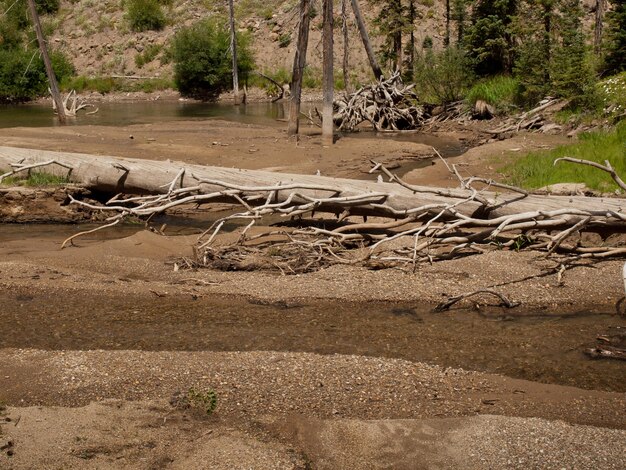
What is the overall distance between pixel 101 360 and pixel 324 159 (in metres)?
11.5

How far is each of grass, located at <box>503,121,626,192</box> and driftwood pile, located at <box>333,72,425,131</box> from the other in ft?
28.5

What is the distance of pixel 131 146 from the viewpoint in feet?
58.5

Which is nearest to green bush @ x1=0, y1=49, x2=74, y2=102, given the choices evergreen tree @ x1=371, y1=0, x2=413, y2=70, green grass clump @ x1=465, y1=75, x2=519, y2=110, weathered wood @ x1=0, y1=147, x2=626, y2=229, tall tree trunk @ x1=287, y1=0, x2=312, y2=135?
evergreen tree @ x1=371, y1=0, x2=413, y2=70

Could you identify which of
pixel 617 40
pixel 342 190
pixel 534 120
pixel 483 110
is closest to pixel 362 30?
pixel 483 110

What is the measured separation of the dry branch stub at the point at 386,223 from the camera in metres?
8.48

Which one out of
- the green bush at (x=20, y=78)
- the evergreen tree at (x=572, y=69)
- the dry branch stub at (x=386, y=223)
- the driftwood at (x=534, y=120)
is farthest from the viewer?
the green bush at (x=20, y=78)

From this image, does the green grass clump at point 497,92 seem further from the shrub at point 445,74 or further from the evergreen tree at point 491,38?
the evergreen tree at point 491,38

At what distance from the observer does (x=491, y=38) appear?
88.3 feet

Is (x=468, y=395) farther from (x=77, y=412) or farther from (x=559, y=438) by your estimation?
(x=77, y=412)

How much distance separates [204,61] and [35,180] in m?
31.5

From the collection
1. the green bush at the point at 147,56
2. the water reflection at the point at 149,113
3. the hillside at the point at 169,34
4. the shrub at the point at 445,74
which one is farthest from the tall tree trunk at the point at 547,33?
the green bush at the point at 147,56

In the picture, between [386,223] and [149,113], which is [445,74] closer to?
[149,113]

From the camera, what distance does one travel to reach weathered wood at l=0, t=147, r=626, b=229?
28.5 ft

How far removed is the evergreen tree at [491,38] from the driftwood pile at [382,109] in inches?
142
